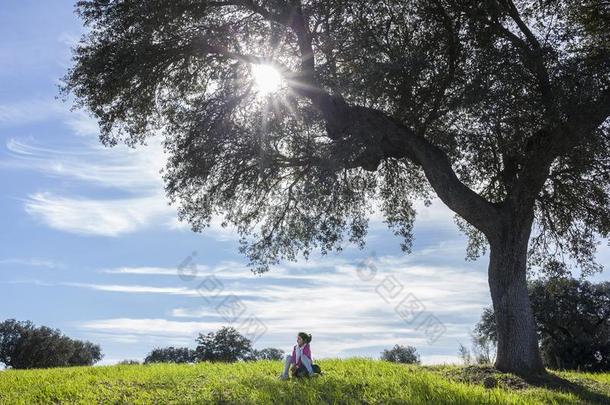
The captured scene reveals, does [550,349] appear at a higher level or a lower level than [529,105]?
lower

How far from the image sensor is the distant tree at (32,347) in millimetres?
76000

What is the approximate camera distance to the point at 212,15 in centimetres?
2225

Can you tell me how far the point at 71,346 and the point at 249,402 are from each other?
75682 mm

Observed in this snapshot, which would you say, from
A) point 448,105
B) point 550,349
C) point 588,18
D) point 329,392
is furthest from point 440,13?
point 550,349

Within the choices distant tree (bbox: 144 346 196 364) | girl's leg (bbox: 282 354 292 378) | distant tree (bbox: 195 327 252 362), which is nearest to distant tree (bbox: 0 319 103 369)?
A: distant tree (bbox: 144 346 196 364)

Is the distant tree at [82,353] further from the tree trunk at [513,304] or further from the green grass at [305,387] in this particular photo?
the tree trunk at [513,304]

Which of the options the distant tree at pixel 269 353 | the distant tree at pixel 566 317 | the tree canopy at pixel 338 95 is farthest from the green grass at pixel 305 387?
the distant tree at pixel 269 353

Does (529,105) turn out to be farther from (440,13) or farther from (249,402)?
(249,402)

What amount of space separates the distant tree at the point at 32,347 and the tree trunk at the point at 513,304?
71501 mm

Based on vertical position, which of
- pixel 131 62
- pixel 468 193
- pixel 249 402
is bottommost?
pixel 249 402

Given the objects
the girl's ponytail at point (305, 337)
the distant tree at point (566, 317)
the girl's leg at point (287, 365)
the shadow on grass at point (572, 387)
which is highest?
the distant tree at point (566, 317)

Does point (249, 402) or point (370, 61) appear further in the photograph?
point (370, 61)

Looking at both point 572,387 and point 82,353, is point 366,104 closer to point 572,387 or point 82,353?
point 572,387

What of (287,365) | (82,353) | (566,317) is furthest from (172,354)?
(287,365)
